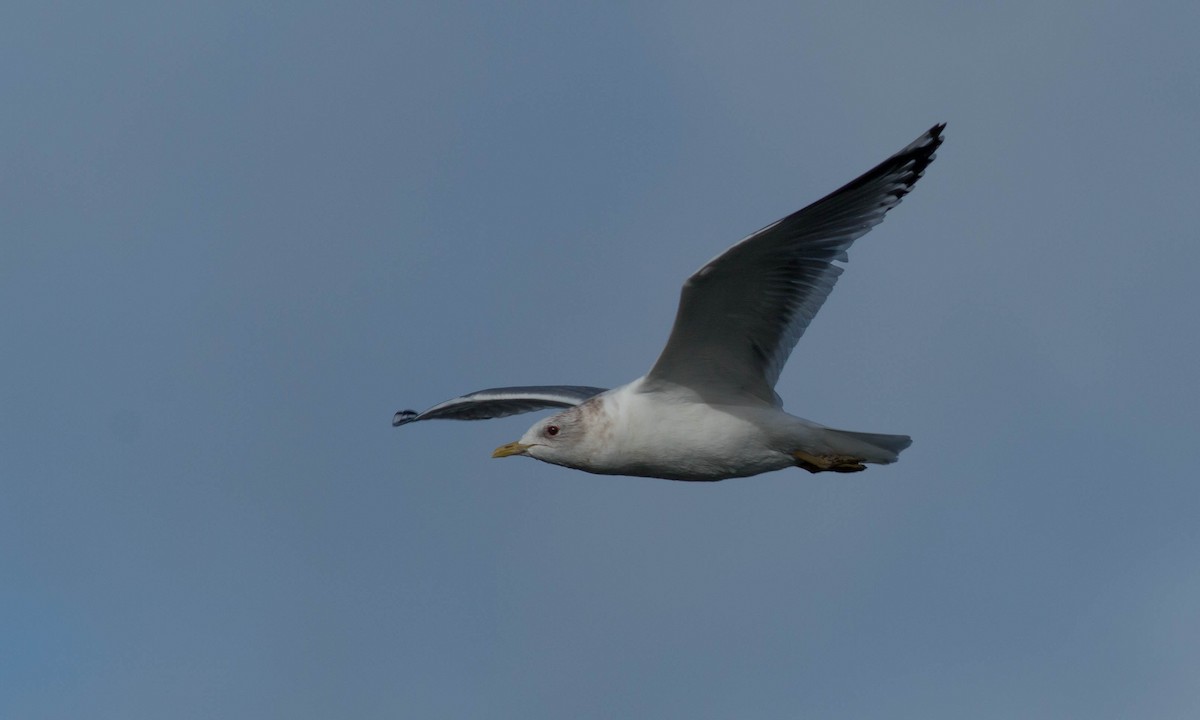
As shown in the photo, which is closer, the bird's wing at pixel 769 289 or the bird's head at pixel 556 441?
the bird's wing at pixel 769 289

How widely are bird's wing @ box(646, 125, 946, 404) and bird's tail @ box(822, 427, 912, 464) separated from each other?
520 mm

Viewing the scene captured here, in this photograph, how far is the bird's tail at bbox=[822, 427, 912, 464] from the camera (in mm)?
11602

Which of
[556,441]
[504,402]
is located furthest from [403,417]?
[556,441]

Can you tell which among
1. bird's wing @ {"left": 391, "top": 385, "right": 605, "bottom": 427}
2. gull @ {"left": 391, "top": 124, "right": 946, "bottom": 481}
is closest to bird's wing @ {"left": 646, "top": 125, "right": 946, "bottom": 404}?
gull @ {"left": 391, "top": 124, "right": 946, "bottom": 481}

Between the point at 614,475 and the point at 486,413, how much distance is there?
3.73 meters

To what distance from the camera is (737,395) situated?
11.6 meters

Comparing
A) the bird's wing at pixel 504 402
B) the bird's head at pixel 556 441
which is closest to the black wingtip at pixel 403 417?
the bird's wing at pixel 504 402

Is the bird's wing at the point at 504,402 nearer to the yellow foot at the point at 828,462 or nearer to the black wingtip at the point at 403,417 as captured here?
the black wingtip at the point at 403,417

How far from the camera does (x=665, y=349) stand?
11.2 metres

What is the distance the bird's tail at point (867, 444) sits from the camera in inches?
457

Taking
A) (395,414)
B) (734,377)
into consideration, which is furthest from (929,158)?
(395,414)

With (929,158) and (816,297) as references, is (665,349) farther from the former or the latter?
(929,158)

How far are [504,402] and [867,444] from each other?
432 centimetres

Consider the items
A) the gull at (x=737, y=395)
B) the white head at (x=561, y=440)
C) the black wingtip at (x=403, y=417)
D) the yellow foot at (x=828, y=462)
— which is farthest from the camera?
the black wingtip at (x=403, y=417)
